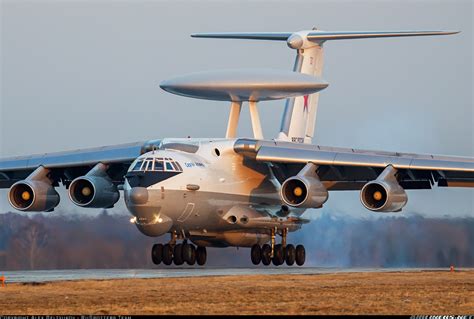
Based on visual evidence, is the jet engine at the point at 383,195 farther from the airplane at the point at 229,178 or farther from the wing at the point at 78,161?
the wing at the point at 78,161

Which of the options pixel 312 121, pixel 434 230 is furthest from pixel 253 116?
pixel 434 230

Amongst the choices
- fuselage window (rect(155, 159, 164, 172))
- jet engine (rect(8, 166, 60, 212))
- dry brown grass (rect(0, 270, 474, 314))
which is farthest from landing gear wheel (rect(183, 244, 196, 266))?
dry brown grass (rect(0, 270, 474, 314))

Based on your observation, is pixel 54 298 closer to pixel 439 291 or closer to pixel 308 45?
pixel 439 291

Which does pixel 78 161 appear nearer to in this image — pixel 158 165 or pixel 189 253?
pixel 189 253

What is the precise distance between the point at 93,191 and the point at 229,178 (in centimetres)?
338

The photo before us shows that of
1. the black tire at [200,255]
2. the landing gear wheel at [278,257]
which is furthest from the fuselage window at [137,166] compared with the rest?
the landing gear wheel at [278,257]

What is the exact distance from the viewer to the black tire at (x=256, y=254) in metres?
31.6

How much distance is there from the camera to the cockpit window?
2798 cm

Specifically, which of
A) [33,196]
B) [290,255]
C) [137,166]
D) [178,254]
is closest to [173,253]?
[178,254]

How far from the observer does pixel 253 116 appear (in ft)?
111

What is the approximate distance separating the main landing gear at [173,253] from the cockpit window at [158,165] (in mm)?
2447

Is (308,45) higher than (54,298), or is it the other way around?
(308,45)

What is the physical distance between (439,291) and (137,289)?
17.1 ft

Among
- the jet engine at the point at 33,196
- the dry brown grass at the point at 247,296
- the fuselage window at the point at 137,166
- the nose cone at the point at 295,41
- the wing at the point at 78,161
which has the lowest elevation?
the dry brown grass at the point at 247,296
